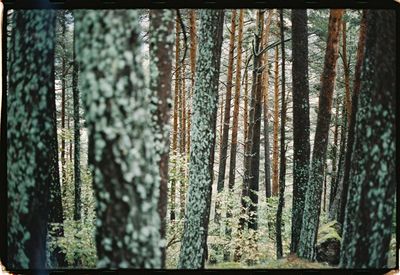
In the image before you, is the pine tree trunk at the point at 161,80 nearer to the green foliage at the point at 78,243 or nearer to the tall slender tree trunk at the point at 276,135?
the green foliage at the point at 78,243

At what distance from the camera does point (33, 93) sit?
4492mm

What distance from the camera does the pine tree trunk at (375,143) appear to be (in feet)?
15.4

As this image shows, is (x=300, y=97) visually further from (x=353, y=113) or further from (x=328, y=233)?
(x=328, y=233)

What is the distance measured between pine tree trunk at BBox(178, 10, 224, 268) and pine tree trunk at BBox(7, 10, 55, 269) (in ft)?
7.33

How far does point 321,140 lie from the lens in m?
7.24

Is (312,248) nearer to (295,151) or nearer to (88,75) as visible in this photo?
(295,151)

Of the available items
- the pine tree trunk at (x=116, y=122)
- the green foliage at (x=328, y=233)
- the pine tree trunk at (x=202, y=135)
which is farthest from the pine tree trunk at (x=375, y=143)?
the green foliage at (x=328, y=233)

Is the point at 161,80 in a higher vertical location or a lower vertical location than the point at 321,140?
higher

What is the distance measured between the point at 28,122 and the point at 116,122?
5.69 feet

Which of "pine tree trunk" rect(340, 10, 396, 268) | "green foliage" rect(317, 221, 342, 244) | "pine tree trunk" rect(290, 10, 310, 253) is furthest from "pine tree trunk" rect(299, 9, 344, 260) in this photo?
"pine tree trunk" rect(340, 10, 396, 268)

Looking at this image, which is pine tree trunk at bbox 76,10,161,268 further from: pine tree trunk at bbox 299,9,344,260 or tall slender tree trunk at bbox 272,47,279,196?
tall slender tree trunk at bbox 272,47,279,196

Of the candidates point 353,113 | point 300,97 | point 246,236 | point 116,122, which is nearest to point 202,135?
point 300,97
